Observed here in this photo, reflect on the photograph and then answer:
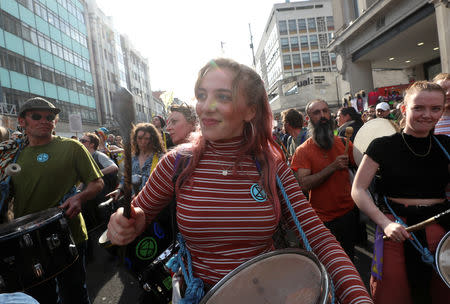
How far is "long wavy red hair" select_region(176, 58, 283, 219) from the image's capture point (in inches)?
52.7

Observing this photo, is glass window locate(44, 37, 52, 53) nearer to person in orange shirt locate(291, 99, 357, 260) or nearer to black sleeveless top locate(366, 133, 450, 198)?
person in orange shirt locate(291, 99, 357, 260)

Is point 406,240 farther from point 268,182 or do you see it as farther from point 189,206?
point 189,206

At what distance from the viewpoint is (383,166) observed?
2.10 metres

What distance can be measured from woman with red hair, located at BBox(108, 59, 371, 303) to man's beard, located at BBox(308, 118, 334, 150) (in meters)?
1.74

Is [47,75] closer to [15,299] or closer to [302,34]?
[15,299]

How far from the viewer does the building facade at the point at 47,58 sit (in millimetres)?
23125

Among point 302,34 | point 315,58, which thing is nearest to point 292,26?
point 302,34

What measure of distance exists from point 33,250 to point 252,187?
5.48ft

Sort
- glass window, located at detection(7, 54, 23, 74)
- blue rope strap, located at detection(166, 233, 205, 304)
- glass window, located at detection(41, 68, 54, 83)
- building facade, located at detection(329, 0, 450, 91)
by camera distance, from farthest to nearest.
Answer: glass window, located at detection(41, 68, 54, 83)
glass window, located at detection(7, 54, 23, 74)
building facade, located at detection(329, 0, 450, 91)
blue rope strap, located at detection(166, 233, 205, 304)

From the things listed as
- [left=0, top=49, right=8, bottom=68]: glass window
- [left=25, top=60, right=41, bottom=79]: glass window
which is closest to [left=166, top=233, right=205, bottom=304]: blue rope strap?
[left=0, top=49, right=8, bottom=68]: glass window

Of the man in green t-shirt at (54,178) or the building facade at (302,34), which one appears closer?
the man in green t-shirt at (54,178)

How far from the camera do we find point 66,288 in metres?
2.38

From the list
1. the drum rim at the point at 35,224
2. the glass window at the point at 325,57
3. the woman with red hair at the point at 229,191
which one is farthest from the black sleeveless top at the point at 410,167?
the glass window at the point at 325,57

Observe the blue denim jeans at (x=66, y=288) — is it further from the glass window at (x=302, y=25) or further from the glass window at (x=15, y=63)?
the glass window at (x=302, y=25)
